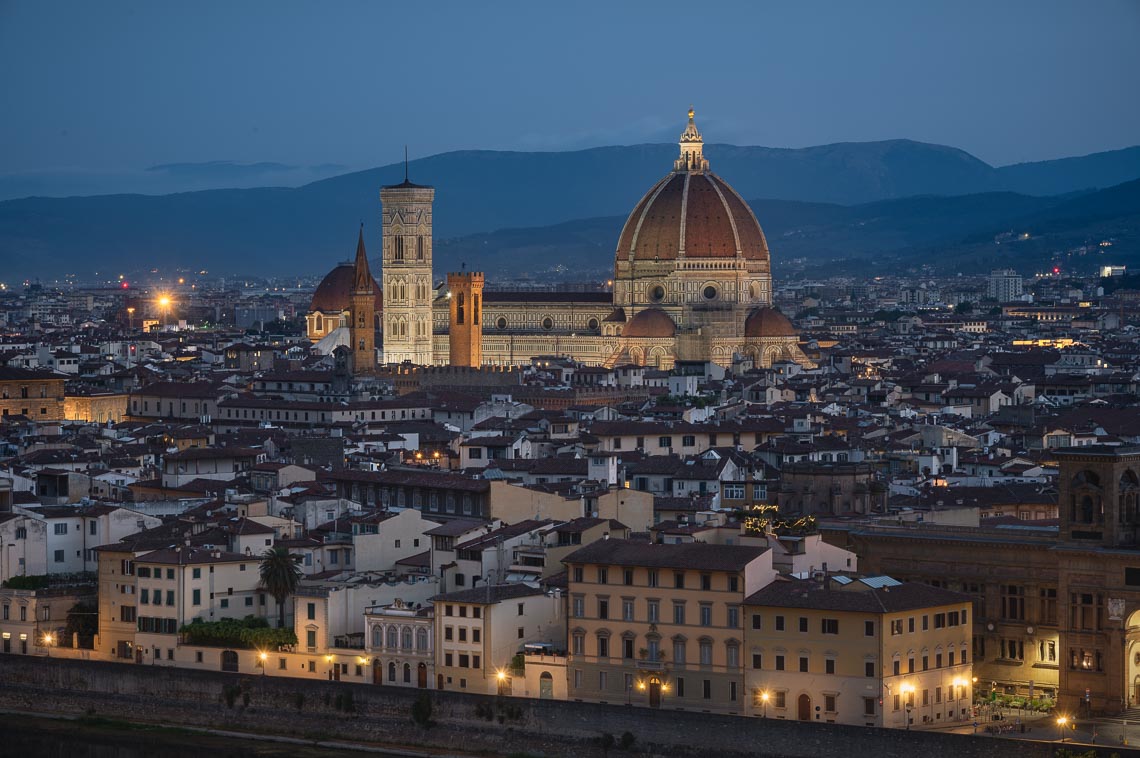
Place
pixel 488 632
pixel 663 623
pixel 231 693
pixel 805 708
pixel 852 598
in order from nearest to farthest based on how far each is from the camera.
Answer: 1. pixel 852 598
2. pixel 805 708
3. pixel 663 623
4. pixel 488 632
5. pixel 231 693

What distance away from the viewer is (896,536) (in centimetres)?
4650

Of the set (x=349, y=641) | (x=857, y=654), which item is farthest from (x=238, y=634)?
(x=857, y=654)

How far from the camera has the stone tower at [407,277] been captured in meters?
140

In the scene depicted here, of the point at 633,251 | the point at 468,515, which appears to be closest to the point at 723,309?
the point at 633,251

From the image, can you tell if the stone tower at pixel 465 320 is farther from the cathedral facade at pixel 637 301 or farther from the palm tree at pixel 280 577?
the palm tree at pixel 280 577

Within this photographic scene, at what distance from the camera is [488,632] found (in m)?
44.5

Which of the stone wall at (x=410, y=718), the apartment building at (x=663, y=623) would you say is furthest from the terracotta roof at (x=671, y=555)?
the stone wall at (x=410, y=718)

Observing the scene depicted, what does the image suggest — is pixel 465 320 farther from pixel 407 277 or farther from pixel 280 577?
pixel 280 577

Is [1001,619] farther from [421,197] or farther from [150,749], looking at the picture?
[421,197]

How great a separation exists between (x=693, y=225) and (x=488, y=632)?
4008 inches

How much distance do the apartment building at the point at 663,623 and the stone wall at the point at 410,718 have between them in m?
0.98

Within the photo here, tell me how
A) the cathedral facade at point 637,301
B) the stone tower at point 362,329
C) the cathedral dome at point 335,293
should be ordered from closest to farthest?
the stone tower at point 362,329, the cathedral facade at point 637,301, the cathedral dome at point 335,293

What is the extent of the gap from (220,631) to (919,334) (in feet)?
457

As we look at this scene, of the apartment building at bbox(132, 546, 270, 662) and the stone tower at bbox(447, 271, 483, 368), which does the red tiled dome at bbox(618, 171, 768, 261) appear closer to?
the stone tower at bbox(447, 271, 483, 368)
